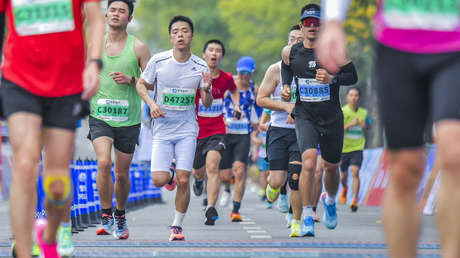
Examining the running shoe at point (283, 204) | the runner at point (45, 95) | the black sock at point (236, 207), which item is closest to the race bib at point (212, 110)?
the black sock at point (236, 207)

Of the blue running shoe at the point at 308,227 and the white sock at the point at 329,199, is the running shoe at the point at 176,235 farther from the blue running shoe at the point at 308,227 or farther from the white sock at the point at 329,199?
the white sock at the point at 329,199

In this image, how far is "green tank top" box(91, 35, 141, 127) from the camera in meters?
11.2

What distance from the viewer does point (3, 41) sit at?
686 centimetres

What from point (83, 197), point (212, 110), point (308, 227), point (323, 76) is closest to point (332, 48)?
point (323, 76)

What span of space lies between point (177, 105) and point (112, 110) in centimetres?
67

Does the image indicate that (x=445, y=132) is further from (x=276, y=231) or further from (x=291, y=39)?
(x=291, y=39)

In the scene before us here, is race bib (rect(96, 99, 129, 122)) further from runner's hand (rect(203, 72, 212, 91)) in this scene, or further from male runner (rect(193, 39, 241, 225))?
→ male runner (rect(193, 39, 241, 225))

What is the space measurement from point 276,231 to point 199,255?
4470mm

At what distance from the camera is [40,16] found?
21.9 ft

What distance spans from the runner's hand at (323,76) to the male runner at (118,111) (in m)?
1.82

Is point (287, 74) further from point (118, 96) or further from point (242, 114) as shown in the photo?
point (242, 114)

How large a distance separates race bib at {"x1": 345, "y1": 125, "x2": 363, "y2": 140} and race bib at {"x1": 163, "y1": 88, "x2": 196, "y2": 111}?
10396 millimetres

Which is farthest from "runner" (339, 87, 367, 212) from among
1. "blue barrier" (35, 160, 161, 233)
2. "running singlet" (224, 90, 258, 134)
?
"blue barrier" (35, 160, 161, 233)

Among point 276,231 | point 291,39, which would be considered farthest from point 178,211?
point 291,39
